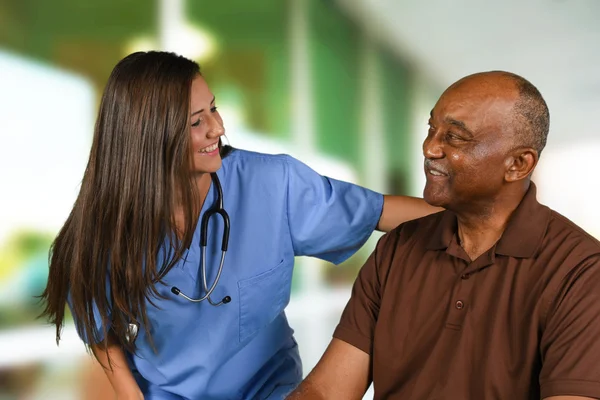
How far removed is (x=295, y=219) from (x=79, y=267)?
0.49 meters

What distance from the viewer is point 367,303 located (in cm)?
153

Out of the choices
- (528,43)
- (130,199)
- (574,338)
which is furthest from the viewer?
(528,43)

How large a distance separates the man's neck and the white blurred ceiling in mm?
2910

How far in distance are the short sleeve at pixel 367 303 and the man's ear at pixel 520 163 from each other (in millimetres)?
288

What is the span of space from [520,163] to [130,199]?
809 mm

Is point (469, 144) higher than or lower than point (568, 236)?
higher

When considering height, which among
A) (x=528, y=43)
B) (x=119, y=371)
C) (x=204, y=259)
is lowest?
(x=119, y=371)

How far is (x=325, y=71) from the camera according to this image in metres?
4.38

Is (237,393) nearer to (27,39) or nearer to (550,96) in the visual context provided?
(27,39)

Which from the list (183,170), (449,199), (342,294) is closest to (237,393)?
(183,170)

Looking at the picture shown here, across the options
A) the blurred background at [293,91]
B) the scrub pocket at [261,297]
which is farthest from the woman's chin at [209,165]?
the blurred background at [293,91]

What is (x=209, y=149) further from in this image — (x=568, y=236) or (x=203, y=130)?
(x=568, y=236)

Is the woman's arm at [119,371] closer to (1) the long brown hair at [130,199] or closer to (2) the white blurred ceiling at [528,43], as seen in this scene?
(1) the long brown hair at [130,199]

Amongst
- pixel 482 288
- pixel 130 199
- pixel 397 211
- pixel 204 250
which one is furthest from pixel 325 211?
pixel 482 288
